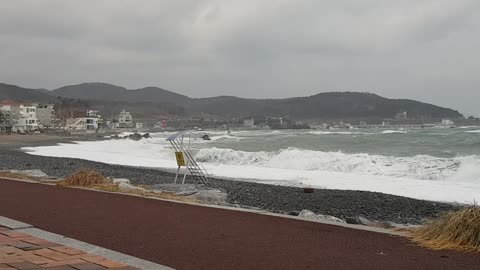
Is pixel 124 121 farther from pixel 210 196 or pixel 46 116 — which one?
pixel 210 196

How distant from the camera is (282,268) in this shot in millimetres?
4793

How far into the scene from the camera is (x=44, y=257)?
195 inches

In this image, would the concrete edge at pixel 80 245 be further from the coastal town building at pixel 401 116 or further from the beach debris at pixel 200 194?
the coastal town building at pixel 401 116

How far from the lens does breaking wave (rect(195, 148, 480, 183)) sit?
2545cm

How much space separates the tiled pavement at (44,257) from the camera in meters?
4.61

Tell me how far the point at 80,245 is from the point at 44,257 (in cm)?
62

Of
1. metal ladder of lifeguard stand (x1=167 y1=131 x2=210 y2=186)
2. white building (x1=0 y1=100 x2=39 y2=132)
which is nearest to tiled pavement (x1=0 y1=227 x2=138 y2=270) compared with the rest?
metal ladder of lifeguard stand (x1=167 y1=131 x2=210 y2=186)

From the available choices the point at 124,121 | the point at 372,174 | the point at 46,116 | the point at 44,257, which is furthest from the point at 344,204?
the point at 124,121

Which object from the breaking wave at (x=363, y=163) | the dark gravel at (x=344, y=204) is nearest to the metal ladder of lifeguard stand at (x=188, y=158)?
the dark gravel at (x=344, y=204)

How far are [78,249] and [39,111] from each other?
518 ft

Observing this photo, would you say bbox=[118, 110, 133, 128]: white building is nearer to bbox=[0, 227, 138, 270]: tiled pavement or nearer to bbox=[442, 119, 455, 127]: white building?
bbox=[442, 119, 455, 127]: white building

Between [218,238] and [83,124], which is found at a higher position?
[218,238]

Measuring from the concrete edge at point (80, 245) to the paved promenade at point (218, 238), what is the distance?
0.57 ft

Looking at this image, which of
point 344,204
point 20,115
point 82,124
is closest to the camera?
point 344,204
